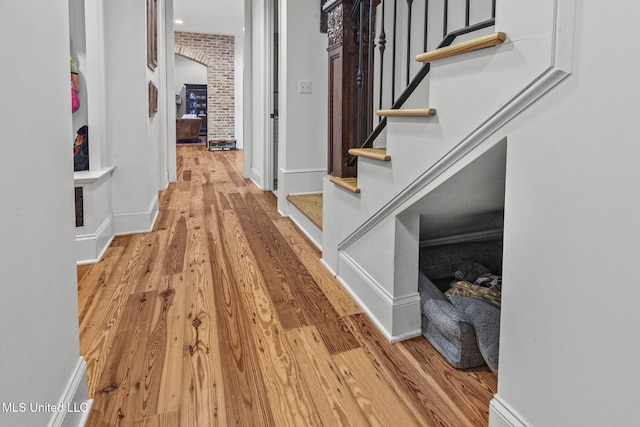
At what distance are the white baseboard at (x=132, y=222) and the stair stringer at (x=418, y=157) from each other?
1564mm

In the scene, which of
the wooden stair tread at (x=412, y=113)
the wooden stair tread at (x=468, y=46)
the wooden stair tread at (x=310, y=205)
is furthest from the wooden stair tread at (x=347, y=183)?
the wooden stair tread at (x=468, y=46)

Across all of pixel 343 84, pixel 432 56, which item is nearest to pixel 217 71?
pixel 343 84

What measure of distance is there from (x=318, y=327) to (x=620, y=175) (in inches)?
50.4

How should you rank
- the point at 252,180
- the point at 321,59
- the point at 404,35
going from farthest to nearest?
the point at 252,180 < the point at 321,59 < the point at 404,35

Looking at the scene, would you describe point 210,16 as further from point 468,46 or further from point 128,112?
point 468,46

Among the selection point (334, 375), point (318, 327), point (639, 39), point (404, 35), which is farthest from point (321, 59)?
Result: point (639, 39)

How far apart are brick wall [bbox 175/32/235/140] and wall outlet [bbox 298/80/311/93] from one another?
27.3 ft

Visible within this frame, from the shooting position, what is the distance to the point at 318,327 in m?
1.81

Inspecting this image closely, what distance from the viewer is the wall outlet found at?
12.1ft

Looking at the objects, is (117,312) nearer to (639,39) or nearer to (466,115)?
(466,115)

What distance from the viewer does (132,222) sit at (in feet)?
10.5

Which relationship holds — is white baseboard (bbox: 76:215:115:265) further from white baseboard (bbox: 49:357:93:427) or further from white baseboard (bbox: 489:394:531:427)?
white baseboard (bbox: 489:394:531:427)

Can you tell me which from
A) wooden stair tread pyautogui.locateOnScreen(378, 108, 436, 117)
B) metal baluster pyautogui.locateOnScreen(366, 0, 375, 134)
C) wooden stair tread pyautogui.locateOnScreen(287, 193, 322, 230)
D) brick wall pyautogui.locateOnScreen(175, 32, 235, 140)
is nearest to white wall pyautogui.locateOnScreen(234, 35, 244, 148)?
brick wall pyautogui.locateOnScreen(175, 32, 235, 140)

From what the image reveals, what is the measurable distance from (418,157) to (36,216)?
1.10 meters
